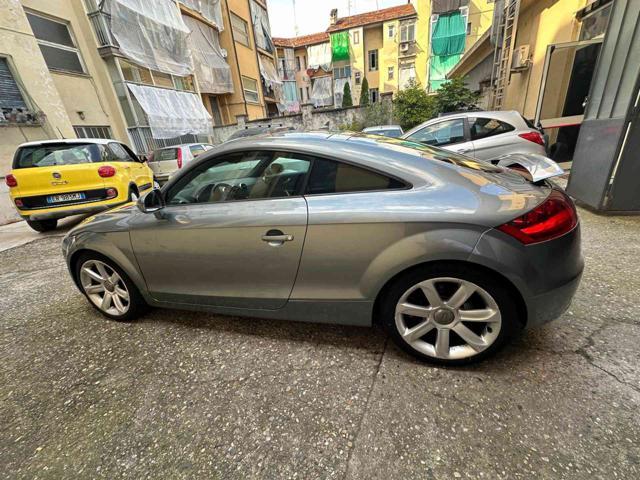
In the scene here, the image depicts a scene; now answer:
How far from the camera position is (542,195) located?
1523 millimetres

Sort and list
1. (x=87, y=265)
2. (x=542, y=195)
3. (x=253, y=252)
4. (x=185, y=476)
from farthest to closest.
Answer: (x=87, y=265) → (x=253, y=252) → (x=542, y=195) → (x=185, y=476)

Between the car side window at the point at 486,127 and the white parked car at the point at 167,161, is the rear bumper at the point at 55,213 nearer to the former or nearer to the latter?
the white parked car at the point at 167,161

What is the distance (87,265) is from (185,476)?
1968mm

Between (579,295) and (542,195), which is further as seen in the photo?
(579,295)

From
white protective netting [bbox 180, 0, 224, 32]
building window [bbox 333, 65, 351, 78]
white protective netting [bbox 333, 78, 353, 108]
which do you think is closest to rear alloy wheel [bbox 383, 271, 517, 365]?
white protective netting [bbox 180, 0, 224, 32]

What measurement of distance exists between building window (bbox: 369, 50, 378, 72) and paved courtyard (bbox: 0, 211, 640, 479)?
31.8m

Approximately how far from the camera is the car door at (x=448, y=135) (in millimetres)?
4781

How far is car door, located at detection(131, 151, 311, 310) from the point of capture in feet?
5.72

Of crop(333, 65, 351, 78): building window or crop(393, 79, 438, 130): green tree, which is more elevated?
crop(333, 65, 351, 78): building window

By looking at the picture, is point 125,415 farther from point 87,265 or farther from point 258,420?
point 87,265

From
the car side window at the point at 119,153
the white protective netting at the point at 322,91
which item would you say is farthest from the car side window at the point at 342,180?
the white protective netting at the point at 322,91

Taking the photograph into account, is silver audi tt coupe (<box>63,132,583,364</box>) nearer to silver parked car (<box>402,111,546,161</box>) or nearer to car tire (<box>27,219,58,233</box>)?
silver parked car (<box>402,111,546,161</box>)

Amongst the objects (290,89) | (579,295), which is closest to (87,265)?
(579,295)

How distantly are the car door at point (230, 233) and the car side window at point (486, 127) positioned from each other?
4.23 metres
